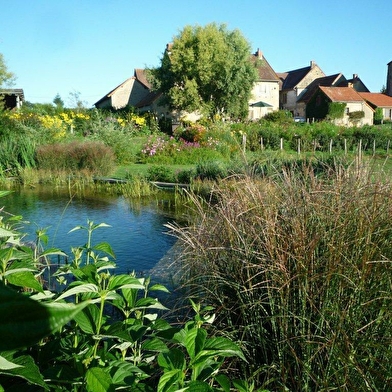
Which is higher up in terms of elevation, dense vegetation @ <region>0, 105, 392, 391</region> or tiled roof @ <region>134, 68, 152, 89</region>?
tiled roof @ <region>134, 68, 152, 89</region>

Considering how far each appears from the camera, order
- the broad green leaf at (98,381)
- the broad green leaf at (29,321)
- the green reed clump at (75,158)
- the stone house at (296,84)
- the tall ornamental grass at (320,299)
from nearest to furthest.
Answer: the broad green leaf at (29,321), the broad green leaf at (98,381), the tall ornamental grass at (320,299), the green reed clump at (75,158), the stone house at (296,84)

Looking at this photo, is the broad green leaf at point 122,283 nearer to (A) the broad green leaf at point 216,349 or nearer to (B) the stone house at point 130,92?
(A) the broad green leaf at point 216,349

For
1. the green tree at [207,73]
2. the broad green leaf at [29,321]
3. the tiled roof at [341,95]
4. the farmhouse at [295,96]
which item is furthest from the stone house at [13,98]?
the broad green leaf at [29,321]

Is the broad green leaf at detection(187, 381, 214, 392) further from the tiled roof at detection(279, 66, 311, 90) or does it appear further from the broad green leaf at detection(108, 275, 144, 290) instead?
the tiled roof at detection(279, 66, 311, 90)

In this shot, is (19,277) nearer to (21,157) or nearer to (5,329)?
(5,329)

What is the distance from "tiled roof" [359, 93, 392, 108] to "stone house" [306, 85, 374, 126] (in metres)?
2.33

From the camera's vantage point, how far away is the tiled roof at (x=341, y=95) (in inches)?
1848

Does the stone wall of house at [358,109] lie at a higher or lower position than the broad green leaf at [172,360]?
higher

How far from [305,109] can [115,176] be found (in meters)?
41.9

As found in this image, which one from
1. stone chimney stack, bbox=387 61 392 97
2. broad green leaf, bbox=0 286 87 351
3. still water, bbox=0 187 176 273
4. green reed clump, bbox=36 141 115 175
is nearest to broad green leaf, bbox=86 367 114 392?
broad green leaf, bbox=0 286 87 351

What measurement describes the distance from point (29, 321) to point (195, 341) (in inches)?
35.0

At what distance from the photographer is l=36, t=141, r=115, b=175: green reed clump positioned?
13812mm

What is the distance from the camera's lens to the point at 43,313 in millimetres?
300

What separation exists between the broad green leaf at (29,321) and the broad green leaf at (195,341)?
853 millimetres
